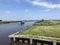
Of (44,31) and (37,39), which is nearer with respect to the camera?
(37,39)

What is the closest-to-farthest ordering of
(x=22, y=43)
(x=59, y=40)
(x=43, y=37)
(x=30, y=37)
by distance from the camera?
(x=59, y=40)
(x=43, y=37)
(x=30, y=37)
(x=22, y=43)

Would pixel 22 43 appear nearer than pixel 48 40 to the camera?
No

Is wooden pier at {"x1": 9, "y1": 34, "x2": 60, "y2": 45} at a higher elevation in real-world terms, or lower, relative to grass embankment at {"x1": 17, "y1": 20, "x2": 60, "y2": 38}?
lower

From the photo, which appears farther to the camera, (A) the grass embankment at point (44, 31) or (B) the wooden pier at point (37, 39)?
(A) the grass embankment at point (44, 31)

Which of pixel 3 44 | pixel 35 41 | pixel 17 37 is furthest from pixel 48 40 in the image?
pixel 3 44

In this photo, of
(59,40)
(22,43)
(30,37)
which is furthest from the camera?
(22,43)

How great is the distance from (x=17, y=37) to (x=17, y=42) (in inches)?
48.0

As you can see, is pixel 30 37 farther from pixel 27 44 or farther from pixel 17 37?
pixel 17 37

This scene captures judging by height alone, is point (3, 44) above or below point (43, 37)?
below

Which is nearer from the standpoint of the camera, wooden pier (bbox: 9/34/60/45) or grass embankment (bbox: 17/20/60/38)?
wooden pier (bbox: 9/34/60/45)

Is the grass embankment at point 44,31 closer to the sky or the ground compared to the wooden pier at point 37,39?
closer to the sky

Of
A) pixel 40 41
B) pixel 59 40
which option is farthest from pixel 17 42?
pixel 59 40

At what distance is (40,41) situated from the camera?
86.9 ft

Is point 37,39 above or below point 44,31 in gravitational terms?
below
